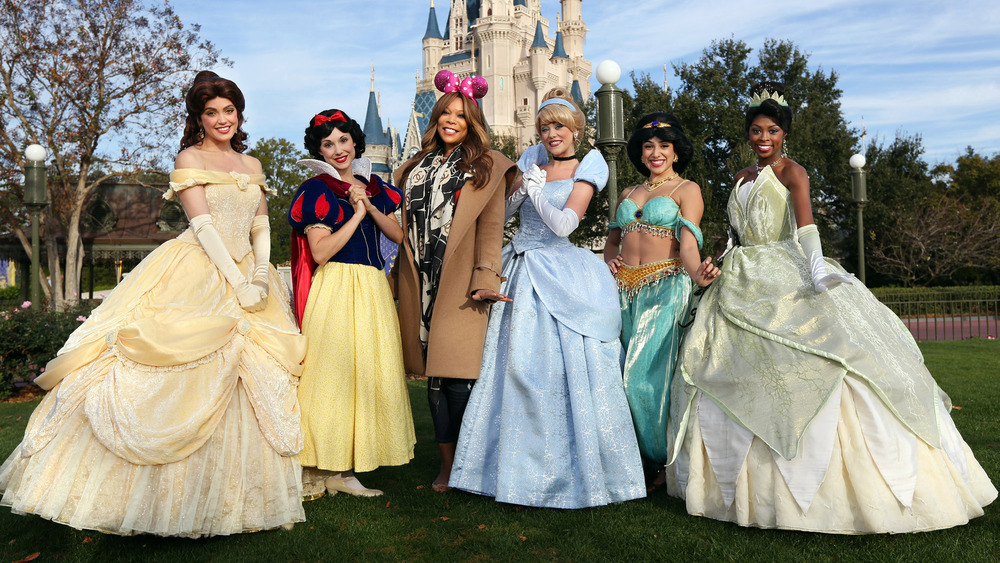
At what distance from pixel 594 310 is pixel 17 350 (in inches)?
316

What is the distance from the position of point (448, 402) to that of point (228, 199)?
1.56m

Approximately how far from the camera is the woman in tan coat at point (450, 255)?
357 cm

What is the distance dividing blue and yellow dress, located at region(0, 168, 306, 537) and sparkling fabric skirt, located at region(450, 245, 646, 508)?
0.95m

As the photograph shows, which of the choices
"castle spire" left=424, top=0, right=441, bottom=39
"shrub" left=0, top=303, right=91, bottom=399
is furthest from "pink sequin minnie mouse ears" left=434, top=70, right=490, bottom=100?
"castle spire" left=424, top=0, right=441, bottom=39

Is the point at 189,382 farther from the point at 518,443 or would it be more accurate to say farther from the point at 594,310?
the point at 594,310

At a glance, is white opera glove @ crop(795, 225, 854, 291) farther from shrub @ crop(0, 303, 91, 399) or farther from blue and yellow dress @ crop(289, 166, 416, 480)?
shrub @ crop(0, 303, 91, 399)

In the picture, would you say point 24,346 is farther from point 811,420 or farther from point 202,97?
point 811,420

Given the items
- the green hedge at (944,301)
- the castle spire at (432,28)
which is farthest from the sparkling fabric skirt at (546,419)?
the castle spire at (432,28)

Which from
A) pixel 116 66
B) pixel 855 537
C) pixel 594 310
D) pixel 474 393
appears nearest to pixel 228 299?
pixel 474 393

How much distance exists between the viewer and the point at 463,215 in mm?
3666

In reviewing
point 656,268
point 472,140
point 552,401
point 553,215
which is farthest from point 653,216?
point 552,401

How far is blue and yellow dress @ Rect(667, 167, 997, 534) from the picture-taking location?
2926mm

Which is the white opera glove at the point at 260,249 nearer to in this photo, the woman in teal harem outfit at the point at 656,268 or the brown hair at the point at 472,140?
the brown hair at the point at 472,140

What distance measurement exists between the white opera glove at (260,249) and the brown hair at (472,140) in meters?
0.97
